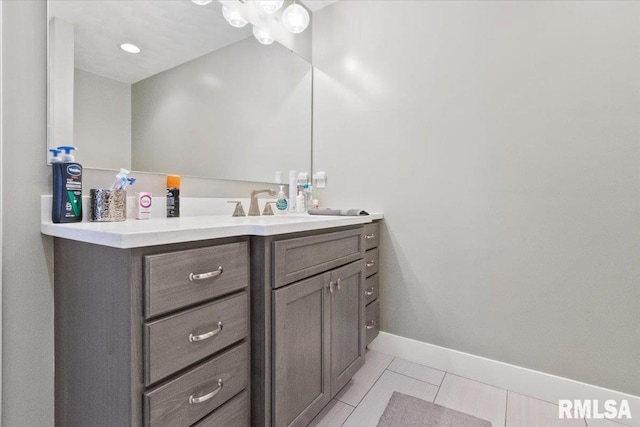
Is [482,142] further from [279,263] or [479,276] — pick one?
[279,263]

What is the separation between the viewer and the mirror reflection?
1.02 meters

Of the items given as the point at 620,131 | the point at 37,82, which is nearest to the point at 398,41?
the point at 620,131

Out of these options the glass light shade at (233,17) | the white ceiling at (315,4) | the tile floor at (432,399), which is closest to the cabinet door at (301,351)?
the tile floor at (432,399)

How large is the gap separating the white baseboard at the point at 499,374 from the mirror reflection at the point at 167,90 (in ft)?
4.48

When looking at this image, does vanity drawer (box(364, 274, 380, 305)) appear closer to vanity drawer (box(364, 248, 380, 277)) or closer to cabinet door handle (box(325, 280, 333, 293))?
vanity drawer (box(364, 248, 380, 277))

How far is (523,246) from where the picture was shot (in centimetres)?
149

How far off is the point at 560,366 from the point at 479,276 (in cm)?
52

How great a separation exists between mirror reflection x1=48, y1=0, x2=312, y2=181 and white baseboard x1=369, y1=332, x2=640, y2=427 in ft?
4.48

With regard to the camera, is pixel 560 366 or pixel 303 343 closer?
pixel 303 343

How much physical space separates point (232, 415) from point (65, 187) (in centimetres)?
88

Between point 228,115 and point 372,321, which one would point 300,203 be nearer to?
point 228,115

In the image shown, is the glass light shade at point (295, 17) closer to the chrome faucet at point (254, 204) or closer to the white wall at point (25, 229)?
the chrome faucet at point (254, 204)

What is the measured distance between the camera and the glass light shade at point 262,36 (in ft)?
5.74

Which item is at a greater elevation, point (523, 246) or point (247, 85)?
point (247, 85)
